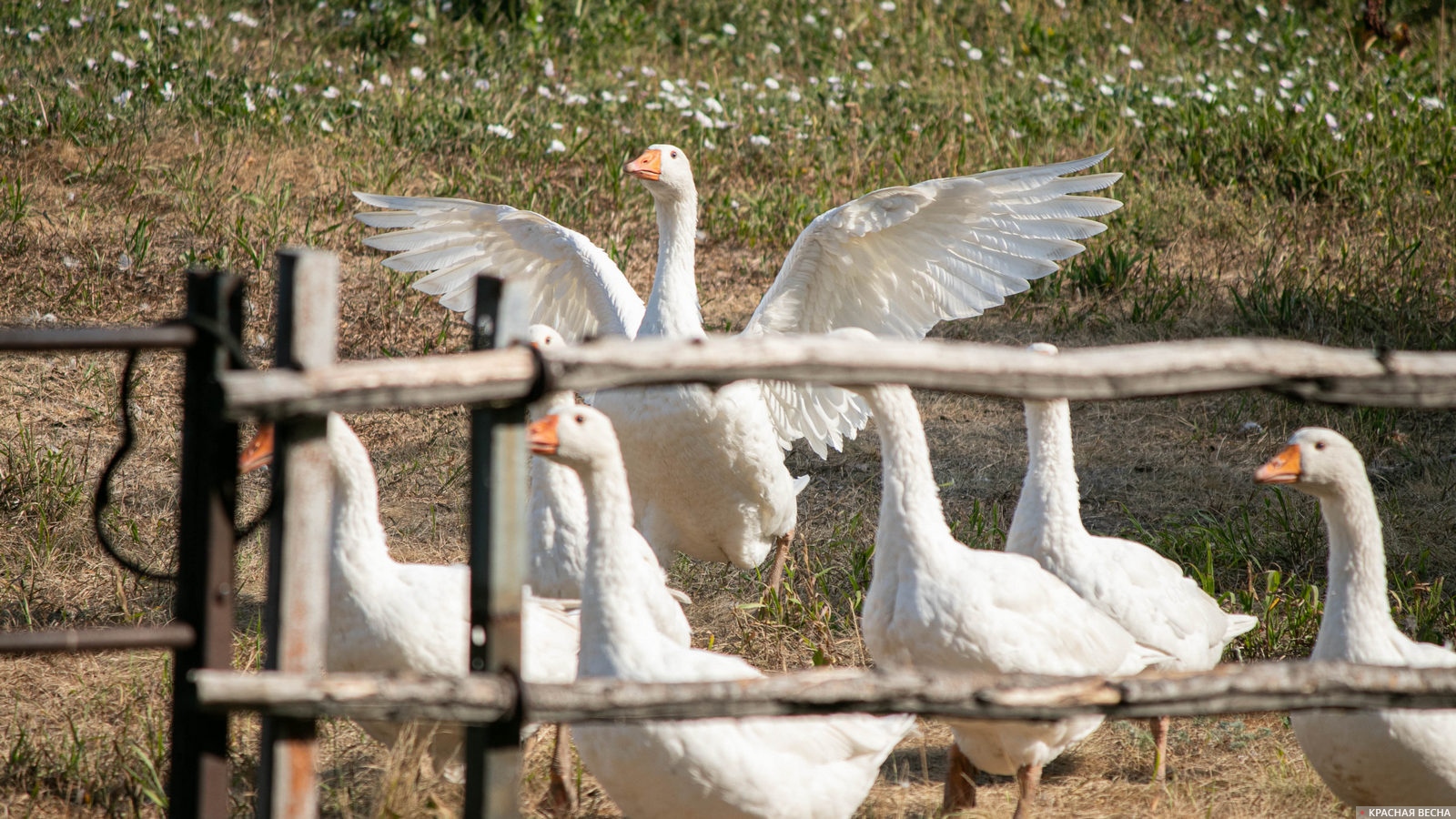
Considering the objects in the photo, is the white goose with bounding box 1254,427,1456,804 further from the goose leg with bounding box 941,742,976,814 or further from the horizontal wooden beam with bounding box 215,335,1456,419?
the horizontal wooden beam with bounding box 215,335,1456,419

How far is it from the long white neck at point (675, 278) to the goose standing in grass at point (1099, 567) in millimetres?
1491

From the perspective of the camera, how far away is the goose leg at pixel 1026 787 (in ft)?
11.3

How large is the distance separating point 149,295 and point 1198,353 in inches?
238

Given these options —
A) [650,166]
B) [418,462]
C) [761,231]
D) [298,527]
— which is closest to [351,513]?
[298,527]

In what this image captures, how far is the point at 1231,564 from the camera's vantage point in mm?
5020

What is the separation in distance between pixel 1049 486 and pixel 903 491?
26.2 inches

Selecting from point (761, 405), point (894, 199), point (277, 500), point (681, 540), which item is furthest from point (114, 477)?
point (277, 500)

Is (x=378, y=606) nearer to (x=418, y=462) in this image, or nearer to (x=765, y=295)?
(x=765, y=295)

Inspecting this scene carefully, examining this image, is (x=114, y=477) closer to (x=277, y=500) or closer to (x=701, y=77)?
(x=277, y=500)

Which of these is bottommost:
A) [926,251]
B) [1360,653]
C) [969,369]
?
[1360,653]

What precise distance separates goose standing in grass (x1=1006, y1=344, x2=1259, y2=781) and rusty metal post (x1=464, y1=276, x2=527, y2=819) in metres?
1.99

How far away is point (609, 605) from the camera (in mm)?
2977

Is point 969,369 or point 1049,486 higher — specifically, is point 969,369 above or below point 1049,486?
above

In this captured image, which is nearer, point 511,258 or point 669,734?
point 669,734
